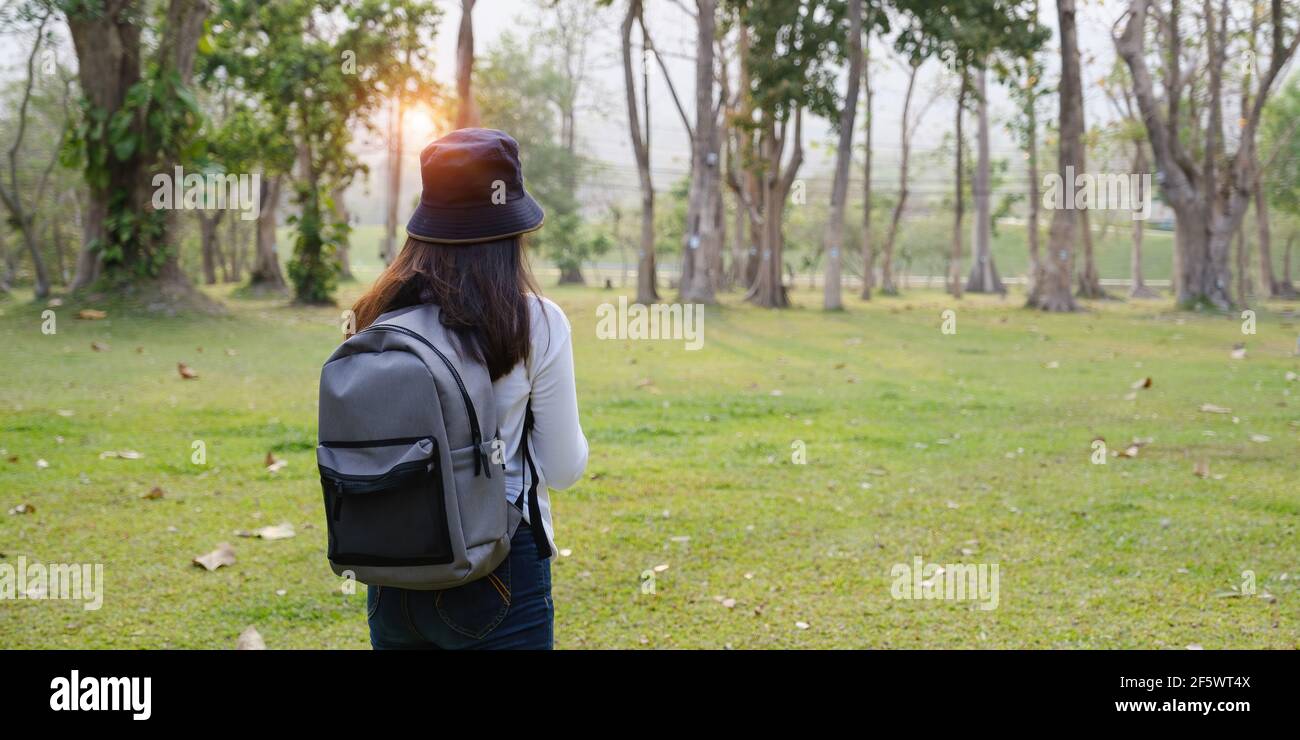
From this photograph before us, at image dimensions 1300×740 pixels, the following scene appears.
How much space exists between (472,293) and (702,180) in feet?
76.7

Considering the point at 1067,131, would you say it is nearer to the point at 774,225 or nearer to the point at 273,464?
the point at 774,225

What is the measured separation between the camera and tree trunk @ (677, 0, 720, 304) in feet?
81.2

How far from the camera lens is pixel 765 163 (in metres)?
28.7

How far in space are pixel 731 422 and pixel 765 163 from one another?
20075 mm

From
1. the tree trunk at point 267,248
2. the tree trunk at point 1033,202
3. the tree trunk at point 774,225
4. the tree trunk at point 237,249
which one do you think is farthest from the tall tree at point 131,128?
the tree trunk at point 1033,202

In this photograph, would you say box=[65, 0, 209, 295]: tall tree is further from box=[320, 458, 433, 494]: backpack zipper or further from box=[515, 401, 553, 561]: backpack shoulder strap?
box=[320, 458, 433, 494]: backpack zipper

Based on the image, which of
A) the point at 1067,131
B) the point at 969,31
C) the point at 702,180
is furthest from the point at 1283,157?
the point at 702,180

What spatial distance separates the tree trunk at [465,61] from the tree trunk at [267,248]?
771 centimetres

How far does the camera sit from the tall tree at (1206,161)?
23.2 m

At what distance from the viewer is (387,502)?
89.5 inches

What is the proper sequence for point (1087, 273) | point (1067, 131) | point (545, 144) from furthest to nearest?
point (545, 144) < point (1087, 273) < point (1067, 131)

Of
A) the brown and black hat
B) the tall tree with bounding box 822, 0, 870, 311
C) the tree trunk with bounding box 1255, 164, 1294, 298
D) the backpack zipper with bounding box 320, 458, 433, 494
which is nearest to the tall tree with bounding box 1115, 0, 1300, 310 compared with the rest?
the tall tree with bounding box 822, 0, 870, 311

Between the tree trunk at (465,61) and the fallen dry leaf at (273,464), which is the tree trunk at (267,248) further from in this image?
the fallen dry leaf at (273,464)
